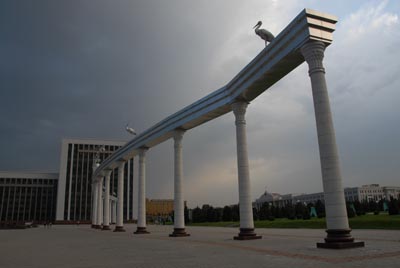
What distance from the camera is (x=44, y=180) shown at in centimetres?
12150

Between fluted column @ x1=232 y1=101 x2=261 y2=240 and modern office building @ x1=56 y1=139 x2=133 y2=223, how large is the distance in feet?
303

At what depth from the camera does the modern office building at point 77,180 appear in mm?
110125

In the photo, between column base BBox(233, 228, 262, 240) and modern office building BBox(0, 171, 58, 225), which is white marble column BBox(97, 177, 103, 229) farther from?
modern office building BBox(0, 171, 58, 225)

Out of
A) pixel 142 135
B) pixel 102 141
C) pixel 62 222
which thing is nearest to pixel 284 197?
pixel 102 141

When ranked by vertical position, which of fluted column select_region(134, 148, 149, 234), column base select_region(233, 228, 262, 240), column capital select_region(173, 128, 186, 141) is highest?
column capital select_region(173, 128, 186, 141)

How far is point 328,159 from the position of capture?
1555cm

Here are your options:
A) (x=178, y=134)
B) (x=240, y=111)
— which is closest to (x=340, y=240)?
(x=240, y=111)

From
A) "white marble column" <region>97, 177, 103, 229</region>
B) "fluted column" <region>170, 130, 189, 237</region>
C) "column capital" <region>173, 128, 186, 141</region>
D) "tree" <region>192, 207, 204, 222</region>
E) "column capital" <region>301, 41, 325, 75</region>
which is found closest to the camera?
"column capital" <region>301, 41, 325, 75</region>

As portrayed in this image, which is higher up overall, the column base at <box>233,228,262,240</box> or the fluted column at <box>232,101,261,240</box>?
the fluted column at <box>232,101,261,240</box>

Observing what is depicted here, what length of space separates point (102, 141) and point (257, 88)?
105 metres

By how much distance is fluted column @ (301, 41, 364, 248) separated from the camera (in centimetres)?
1474

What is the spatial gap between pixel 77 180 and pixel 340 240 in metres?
112

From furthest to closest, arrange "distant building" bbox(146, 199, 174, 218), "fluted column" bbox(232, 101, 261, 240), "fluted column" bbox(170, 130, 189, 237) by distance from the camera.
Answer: "distant building" bbox(146, 199, 174, 218), "fluted column" bbox(170, 130, 189, 237), "fluted column" bbox(232, 101, 261, 240)

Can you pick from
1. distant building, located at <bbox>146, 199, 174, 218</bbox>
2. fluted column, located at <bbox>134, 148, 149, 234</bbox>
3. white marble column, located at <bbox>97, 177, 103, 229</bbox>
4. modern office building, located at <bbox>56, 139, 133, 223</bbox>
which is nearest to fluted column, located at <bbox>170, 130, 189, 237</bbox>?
fluted column, located at <bbox>134, 148, 149, 234</bbox>
